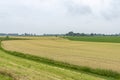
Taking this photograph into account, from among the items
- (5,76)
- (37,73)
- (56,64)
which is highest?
(5,76)

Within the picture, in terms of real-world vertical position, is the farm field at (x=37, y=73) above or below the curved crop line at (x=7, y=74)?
below

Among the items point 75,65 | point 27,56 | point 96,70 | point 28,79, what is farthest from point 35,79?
point 27,56

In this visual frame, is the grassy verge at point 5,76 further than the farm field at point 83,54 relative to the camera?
No

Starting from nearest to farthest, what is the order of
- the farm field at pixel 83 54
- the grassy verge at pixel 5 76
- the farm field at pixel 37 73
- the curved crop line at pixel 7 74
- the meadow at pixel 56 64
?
the grassy verge at pixel 5 76, the curved crop line at pixel 7 74, the farm field at pixel 37 73, the meadow at pixel 56 64, the farm field at pixel 83 54

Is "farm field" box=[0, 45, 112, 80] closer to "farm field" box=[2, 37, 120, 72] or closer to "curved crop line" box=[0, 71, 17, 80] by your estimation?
"curved crop line" box=[0, 71, 17, 80]

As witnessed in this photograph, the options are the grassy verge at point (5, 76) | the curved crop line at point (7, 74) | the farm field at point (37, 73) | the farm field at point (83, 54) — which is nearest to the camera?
the grassy verge at point (5, 76)

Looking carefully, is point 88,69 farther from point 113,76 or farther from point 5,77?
point 5,77

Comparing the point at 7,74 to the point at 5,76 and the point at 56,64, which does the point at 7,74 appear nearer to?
the point at 5,76

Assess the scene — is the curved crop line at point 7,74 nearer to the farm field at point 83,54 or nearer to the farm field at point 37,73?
the farm field at point 37,73

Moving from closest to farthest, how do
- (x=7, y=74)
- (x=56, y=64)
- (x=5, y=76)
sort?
(x=5, y=76)
(x=7, y=74)
(x=56, y=64)

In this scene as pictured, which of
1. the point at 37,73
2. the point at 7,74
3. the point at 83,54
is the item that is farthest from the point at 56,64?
the point at 7,74

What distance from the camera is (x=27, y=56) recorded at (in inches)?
1442

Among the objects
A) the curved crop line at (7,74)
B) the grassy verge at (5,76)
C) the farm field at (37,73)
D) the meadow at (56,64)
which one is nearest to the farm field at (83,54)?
the meadow at (56,64)

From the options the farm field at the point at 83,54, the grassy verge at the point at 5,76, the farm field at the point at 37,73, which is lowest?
the farm field at the point at 83,54
